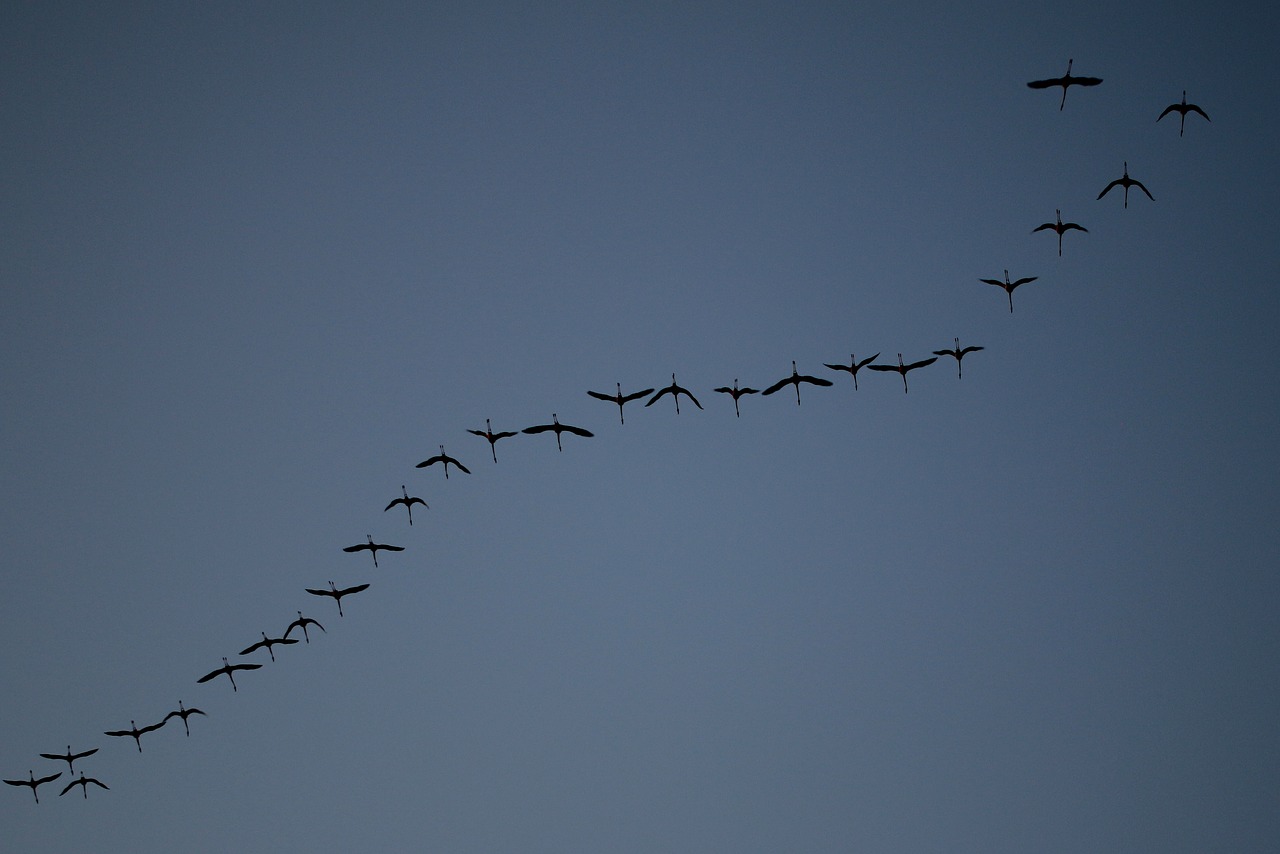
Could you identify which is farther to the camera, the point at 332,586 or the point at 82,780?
the point at 82,780

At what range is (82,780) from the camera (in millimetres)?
102188

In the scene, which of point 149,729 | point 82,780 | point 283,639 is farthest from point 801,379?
point 82,780

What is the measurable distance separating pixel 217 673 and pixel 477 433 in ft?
91.8

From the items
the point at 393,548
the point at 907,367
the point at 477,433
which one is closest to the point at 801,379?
the point at 907,367

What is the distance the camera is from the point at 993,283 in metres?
94.4

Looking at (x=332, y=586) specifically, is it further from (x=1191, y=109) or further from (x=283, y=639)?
(x=1191, y=109)

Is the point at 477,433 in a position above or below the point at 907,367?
above

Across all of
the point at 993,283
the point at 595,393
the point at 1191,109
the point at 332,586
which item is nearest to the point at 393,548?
the point at 332,586

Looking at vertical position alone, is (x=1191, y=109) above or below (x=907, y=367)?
above

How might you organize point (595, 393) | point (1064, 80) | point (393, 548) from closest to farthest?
1. point (1064, 80)
2. point (595, 393)
3. point (393, 548)

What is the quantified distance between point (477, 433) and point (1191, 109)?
55.1 m

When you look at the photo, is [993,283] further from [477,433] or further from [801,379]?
[477,433]

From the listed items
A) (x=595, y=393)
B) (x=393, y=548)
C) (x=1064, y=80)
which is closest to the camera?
(x=1064, y=80)

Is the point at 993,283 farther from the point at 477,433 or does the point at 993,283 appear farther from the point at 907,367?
the point at 477,433
